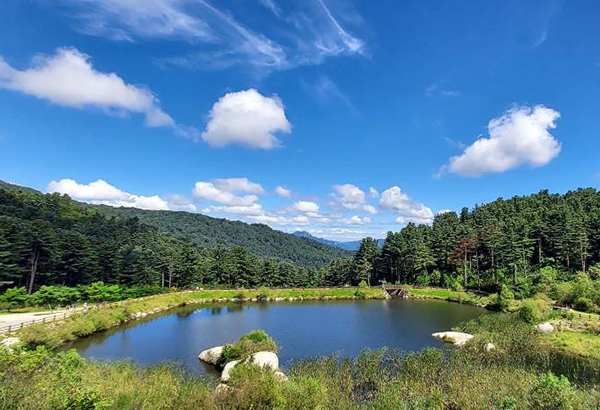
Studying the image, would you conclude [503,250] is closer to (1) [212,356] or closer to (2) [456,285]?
(2) [456,285]

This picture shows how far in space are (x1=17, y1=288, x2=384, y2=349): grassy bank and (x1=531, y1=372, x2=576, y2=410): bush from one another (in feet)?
95.7

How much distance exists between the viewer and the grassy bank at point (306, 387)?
11.0 m

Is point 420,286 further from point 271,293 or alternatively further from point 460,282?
point 271,293

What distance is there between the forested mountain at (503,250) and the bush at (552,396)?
4051cm

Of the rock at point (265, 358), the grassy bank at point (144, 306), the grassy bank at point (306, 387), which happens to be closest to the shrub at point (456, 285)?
the grassy bank at point (144, 306)

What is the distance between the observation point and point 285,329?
114 ft

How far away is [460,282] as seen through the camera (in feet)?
204

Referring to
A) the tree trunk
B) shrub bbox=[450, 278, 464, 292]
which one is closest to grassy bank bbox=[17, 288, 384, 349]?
shrub bbox=[450, 278, 464, 292]

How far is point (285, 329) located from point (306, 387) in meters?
Answer: 21.7

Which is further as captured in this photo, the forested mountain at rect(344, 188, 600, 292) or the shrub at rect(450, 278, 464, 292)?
the shrub at rect(450, 278, 464, 292)

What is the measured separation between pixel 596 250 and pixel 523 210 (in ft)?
78.0

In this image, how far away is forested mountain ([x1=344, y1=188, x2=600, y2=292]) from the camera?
172ft

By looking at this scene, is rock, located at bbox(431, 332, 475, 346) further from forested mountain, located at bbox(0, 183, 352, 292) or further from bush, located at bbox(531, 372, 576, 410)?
forested mountain, located at bbox(0, 183, 352, 292)

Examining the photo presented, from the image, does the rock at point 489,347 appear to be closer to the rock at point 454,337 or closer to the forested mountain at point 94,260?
the rock at point 454,337
